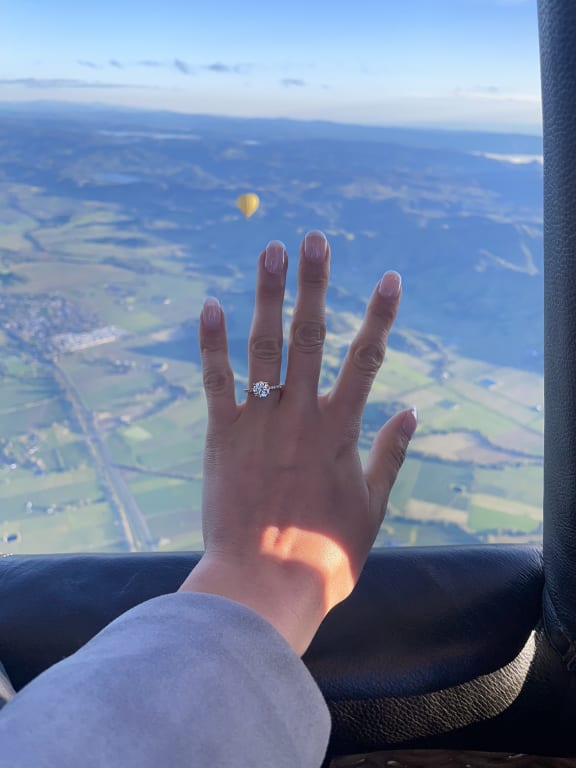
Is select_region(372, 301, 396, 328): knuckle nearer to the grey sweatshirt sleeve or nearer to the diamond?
the diamond

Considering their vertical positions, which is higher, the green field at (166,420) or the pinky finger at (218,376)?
the pinky finger at (218,376)

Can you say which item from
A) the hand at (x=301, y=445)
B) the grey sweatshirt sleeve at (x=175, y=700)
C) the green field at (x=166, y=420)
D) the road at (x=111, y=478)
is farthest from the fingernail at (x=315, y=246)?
the road at (x=111, y=478)

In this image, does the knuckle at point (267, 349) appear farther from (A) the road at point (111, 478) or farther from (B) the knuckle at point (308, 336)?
(A) the road at point (111, 478)

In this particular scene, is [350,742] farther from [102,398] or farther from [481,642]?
[102,398]

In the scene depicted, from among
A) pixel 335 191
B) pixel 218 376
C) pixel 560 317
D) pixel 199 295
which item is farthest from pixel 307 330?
pixel 199 295

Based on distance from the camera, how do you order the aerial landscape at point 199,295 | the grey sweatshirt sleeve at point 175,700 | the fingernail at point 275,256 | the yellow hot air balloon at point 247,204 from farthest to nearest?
the yellow hot air balloon at point 247,204 < the aerial landscape at point 199,295 < the fingernail at point 275,256 < the grey sweatshirt sleeve at point 175,700

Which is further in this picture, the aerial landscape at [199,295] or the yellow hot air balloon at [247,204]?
the yellow hot air balloon at [247,204]
